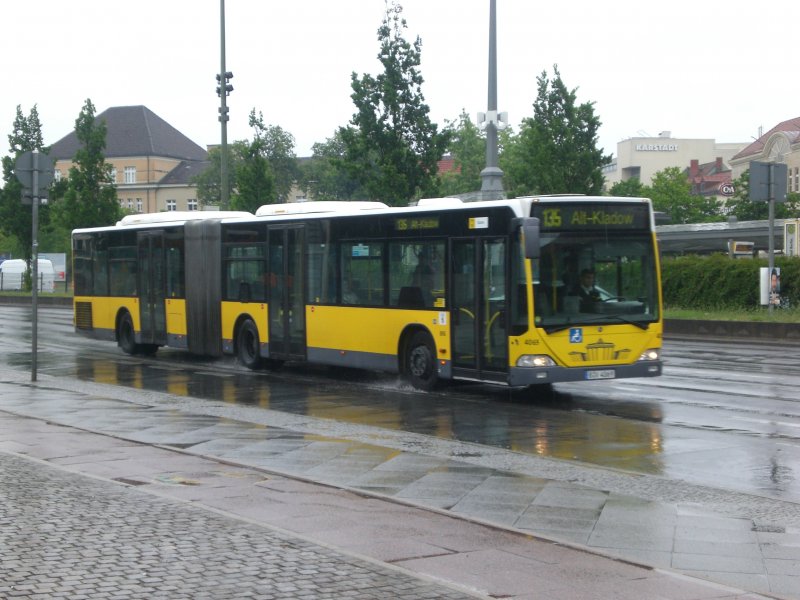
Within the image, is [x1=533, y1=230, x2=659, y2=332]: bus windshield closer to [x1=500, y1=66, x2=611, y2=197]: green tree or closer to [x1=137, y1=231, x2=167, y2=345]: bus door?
[x1=137, y1=231, x2=167, y2=345]: bus door

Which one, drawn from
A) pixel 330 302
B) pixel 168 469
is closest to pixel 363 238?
pixel 330 302

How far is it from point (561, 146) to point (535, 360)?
28.9 meters

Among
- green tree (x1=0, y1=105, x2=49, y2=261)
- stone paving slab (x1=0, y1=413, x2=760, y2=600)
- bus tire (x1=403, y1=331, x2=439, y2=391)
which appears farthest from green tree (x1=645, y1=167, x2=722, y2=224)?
stone paving slab (x1=0, y1=413, x2=760, y2=600)

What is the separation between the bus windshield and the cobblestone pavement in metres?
8.20

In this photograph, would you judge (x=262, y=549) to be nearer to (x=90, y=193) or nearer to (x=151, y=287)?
(x=151, y=287)

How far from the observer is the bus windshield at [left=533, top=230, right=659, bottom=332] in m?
16.1

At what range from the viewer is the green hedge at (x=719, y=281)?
33688 mm

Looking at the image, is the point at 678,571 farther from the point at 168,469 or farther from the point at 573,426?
the point at 573,426

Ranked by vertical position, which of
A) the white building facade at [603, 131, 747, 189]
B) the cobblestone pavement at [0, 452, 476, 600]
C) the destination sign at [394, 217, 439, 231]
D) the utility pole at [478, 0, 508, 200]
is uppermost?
the white building facade at [603, 131, 747, 189]

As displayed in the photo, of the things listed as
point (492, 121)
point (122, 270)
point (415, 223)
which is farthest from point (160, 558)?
point (122, 270)

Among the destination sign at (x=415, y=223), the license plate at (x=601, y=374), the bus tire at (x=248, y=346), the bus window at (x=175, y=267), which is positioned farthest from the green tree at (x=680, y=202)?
the license plate at (x=601, y=374)

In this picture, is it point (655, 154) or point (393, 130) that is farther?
point (655, 154)

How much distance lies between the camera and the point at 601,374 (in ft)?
53.5

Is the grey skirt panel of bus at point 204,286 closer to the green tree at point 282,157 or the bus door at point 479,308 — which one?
the bus door at point 479,308
